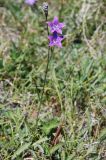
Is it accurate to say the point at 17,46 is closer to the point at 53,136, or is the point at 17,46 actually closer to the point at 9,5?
the point at 9,5

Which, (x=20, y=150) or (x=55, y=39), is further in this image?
(x=20, y=150)

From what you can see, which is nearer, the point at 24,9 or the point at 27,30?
the point at 27,30

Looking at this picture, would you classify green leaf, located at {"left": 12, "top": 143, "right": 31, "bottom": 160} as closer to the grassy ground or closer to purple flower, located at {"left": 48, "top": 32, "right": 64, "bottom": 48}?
the grassy ground

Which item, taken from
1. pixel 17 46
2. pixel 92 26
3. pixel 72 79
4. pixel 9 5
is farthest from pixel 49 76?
pixel 9 5

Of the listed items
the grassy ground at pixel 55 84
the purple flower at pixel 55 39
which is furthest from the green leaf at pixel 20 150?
the purple flower at pixel 55 39

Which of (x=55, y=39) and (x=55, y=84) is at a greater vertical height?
(x=55, y=39)

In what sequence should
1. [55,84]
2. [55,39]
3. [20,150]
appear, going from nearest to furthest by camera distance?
[55,39] < [20,150] < [55,84]

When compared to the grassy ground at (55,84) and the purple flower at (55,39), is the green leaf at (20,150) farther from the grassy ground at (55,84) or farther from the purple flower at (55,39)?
the purple flower at (55,39)

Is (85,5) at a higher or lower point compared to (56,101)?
higher

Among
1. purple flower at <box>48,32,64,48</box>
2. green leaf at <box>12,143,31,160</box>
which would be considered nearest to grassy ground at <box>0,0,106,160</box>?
green leaf at <box>12,143,31,160</box>
